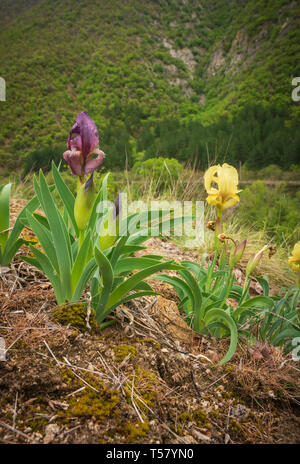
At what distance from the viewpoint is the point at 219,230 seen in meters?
1.17

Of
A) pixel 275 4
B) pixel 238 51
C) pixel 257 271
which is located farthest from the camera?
pixel 238 51

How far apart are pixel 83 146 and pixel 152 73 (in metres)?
51.8

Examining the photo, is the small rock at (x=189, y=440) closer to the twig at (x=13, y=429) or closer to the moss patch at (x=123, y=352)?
the moss patch at (x=123, y=352)

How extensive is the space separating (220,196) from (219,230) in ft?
0.50

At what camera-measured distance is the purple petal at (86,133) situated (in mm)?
894

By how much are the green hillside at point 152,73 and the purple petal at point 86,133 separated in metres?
16.1

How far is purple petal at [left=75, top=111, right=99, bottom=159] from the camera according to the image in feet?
2.93

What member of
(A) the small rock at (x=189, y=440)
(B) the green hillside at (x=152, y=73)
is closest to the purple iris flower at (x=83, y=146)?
(A) the small rock at (x=189, y=440)

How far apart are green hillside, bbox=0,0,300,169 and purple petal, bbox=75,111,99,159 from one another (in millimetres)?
16088

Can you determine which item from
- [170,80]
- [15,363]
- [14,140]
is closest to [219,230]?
[15,363]

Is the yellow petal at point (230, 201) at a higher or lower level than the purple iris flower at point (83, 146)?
lower

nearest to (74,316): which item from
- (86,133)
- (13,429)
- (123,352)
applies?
(123,352)
